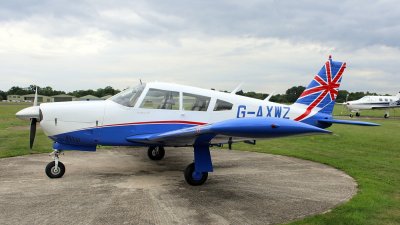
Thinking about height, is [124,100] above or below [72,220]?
above

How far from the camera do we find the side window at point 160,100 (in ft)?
26.8

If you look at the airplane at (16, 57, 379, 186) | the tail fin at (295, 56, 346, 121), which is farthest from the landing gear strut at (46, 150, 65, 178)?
the tail fin at (295, 56, 346, 121)

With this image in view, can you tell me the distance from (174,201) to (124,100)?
2949 millimetres

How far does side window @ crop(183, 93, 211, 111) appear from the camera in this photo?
27.6 feet

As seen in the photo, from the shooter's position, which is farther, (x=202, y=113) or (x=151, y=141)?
(x=202, y=113)

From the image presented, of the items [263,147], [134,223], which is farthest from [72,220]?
[263,147]

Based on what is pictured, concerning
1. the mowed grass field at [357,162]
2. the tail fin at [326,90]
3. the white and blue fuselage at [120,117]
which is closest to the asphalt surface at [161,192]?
the mowed grass field at [357,162]

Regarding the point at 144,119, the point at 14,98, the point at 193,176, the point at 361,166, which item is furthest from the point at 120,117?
the point at 14,98

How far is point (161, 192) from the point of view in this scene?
22.6 ft

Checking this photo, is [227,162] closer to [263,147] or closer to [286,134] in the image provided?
[263,147]

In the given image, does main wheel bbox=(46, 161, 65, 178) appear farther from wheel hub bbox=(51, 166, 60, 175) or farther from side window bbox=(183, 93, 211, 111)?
side window bbox=(183, 93, 211, 111)

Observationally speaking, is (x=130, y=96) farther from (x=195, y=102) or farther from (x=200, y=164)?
(x=200, y=164)

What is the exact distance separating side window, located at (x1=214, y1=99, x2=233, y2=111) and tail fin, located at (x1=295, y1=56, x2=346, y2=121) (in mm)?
3043

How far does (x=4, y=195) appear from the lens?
21.2 feet
